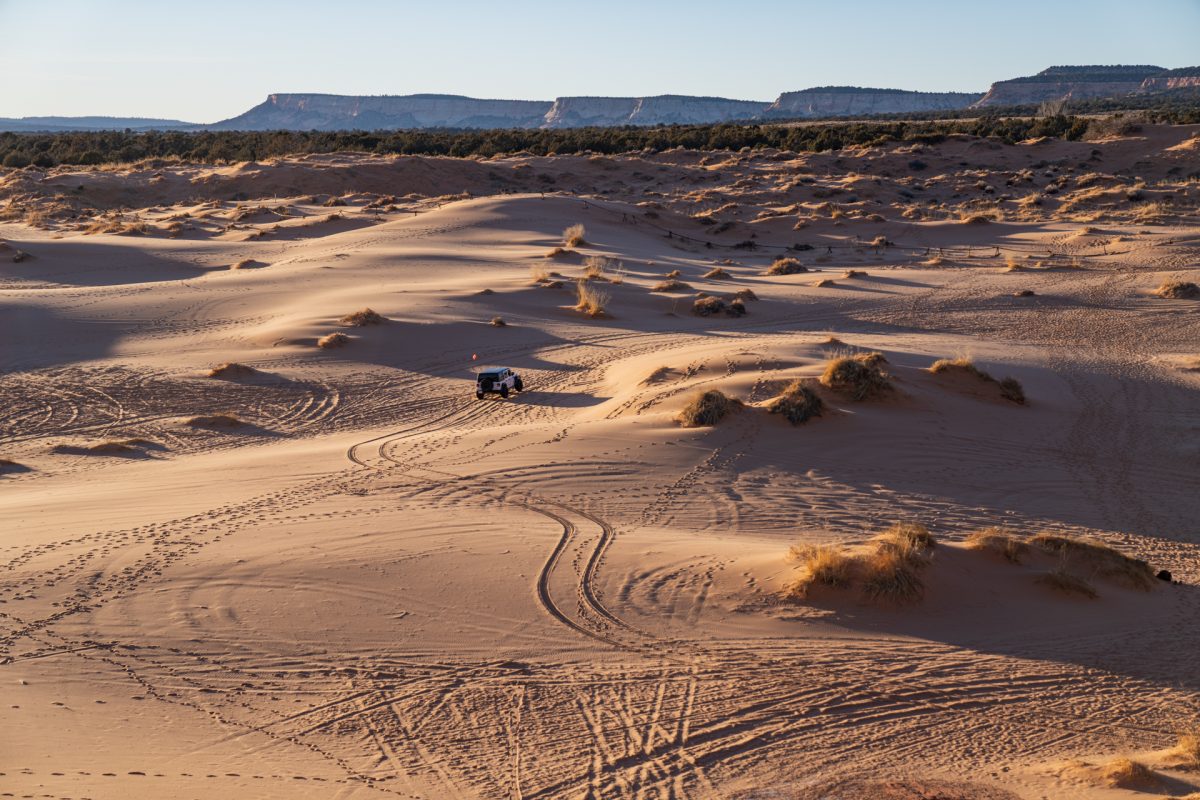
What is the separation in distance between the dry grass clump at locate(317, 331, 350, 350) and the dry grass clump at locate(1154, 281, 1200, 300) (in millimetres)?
23925

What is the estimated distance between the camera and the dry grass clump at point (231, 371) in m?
23.0

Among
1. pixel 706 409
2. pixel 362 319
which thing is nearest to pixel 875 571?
pixel 706 409

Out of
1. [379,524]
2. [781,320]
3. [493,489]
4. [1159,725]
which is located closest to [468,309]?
[781,320]

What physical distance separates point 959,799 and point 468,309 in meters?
24.2

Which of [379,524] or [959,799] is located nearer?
[959,799]

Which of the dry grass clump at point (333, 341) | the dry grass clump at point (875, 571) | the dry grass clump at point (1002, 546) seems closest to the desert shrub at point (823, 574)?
the dry grass clump at point (875, 571)

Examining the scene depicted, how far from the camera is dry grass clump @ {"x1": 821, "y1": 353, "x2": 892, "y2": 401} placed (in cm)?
1889

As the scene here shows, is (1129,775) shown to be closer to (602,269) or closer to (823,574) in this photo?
(823,574)

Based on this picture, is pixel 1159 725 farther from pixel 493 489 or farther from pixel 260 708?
pixel 493 489

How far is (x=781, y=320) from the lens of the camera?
3045 centimetres

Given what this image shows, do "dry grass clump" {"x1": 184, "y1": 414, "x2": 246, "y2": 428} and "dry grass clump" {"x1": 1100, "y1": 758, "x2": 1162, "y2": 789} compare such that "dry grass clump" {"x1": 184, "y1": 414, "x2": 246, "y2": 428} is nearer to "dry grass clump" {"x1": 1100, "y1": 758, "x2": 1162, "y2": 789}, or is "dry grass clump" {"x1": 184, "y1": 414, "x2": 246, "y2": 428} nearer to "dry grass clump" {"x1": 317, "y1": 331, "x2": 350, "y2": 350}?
"dry grass clump" {"x1": 317, "y1": 331, "x2": 350, "y2": 350}

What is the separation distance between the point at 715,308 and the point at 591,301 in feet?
11.7

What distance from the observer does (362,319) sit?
2706cm

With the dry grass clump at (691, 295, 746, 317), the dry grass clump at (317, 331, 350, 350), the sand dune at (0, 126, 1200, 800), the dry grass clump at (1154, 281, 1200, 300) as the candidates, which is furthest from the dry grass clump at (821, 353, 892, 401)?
the dry grass clump at (1154, 281, 1200, 300)
